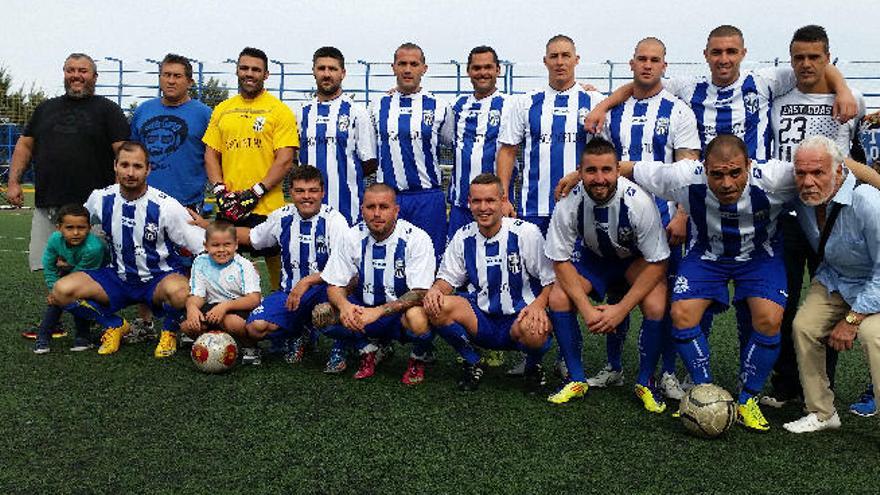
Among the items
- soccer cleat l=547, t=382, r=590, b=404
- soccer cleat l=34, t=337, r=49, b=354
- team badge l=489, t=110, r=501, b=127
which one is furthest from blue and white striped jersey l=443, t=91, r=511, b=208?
soccer cleat l=34, t=337, r=49, b=354

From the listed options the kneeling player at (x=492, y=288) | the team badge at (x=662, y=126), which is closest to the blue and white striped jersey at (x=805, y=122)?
the team badge at (x=662, y=126)

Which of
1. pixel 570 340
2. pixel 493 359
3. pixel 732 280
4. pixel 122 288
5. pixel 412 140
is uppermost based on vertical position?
pixel 412 140

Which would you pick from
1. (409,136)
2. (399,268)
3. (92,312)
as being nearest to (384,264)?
(399,268)

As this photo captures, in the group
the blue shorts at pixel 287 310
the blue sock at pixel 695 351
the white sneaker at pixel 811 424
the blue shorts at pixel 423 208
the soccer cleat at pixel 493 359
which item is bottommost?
the white sneaker at pixel 811 424

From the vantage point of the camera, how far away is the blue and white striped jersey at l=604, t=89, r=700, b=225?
4.41 m

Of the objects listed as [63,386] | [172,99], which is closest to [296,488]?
[63,386]

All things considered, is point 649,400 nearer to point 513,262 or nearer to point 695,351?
point 695,351

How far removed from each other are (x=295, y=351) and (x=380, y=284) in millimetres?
759

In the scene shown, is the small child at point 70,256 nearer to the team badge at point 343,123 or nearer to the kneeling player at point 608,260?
the team badge at point 343,123

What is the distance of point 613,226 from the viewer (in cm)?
412

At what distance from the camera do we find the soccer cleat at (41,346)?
5.02 metres

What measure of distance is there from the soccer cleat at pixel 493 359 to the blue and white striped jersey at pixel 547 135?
887 millimetres

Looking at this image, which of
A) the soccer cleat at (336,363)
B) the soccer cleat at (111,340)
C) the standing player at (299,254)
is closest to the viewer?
the soccer cleat at (336,363)

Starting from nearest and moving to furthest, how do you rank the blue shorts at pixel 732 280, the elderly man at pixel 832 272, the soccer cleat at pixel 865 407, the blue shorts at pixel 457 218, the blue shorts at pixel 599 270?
the elderly man at pixel 832 272 < the blue shorts at pixel 732 280 < the soccer cleat at pixel 865 407 < the blue shorts at pixel 599 270 < the blue shorts at pixel 457 218
